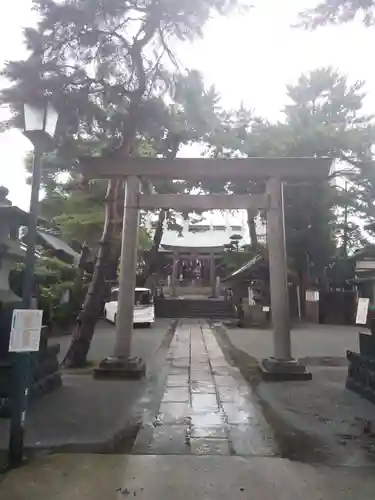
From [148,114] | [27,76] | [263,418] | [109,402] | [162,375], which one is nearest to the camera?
[263,418]

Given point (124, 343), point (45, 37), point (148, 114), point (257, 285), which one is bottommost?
point (124, 343)

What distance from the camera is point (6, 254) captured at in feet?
21.3

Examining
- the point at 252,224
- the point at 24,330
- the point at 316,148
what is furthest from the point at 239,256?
the point at 24,330

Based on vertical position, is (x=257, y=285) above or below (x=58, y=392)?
above

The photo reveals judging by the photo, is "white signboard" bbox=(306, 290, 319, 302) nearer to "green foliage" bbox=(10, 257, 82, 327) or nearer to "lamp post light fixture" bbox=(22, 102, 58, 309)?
"green foliage" bbox=(10, 257, 82, 327)

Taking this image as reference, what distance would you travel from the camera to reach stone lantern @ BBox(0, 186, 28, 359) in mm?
6145

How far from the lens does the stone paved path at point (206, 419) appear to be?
4617mm

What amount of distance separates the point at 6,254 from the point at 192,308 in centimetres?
2368

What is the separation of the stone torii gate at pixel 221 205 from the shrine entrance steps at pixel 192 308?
65.3 ft

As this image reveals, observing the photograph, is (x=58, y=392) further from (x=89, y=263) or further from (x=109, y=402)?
(x=89, y=263)

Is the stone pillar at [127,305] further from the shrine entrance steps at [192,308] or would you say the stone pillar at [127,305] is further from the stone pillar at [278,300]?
the shrine entrance steps at [192,308]

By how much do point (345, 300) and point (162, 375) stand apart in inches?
677

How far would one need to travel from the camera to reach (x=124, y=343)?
860 cm

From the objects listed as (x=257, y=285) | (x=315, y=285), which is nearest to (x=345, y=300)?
(x=315, y=285)
